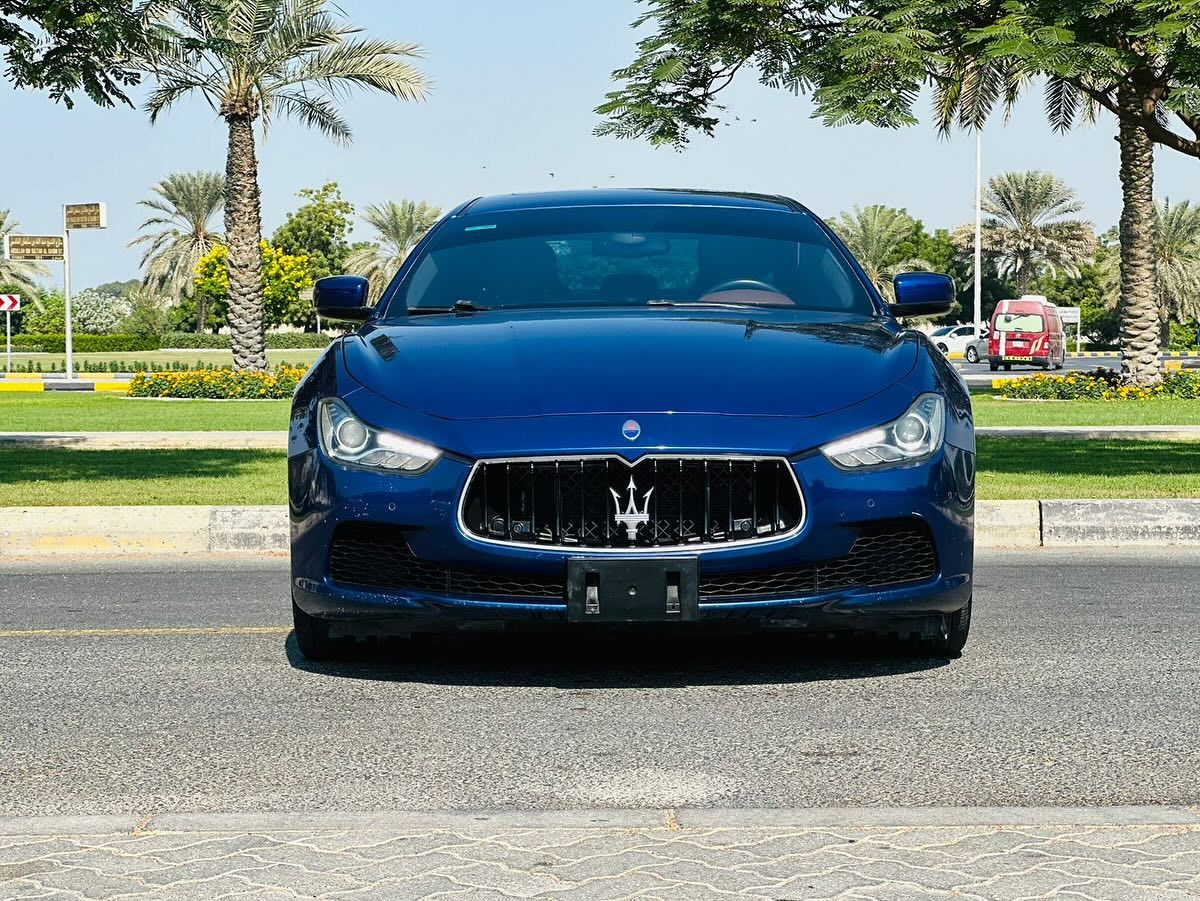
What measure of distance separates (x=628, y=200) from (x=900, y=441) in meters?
2.26

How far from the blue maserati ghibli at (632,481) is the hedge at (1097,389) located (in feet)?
79.6

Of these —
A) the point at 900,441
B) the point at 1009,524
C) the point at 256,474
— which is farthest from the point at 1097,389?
the point at 900,441

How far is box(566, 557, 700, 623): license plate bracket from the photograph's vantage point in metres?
5.20

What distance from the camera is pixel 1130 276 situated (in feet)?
99.1

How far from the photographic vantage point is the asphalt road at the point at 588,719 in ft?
14.4

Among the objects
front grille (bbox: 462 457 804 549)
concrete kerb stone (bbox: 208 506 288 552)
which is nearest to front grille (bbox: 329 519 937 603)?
front grille (bbox: 462 457 804 549)

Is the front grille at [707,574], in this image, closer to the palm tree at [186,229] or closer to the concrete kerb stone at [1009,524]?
the concrete kerb stone at [1009,524]

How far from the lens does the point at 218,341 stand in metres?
77.9

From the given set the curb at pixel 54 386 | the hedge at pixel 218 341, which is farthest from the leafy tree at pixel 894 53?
the hedge at pixel 218 341

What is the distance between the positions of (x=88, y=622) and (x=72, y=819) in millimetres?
3350

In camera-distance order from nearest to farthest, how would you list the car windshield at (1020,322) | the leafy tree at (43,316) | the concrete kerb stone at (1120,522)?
the concrete kerb stone at (1120,522) < the car windshield at (1020,322) < the leafy tree at (43,316)

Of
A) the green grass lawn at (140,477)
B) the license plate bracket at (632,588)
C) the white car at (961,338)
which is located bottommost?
the green grass lawn at (140,477)

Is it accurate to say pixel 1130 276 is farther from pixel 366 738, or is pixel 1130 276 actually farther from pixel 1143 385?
pixel 366 738

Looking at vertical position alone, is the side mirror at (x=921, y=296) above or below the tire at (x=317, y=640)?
above
